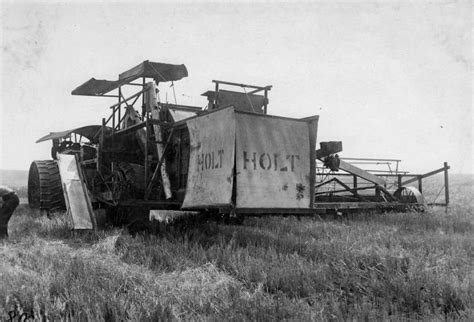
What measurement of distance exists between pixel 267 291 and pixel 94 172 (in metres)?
6.74

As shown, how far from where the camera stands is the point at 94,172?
9703 millimetres

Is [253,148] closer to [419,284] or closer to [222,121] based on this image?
[222,121]

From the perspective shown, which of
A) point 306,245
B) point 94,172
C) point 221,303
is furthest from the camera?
point 94,172

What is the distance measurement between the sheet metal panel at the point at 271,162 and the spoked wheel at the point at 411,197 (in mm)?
4681

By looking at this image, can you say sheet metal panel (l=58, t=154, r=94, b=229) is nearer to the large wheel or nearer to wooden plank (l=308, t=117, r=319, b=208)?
the large wheel

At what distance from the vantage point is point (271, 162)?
633 cm

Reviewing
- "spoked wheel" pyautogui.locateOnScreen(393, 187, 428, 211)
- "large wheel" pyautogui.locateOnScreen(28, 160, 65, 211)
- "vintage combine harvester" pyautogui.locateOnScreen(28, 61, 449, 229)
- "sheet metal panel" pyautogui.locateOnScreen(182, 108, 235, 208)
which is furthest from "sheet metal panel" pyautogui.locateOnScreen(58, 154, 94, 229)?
"spoked wheel" pyautogui.locateOnScreen(393, 187, 428, 211)

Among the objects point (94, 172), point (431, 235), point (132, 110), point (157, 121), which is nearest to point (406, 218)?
point (431, 235)

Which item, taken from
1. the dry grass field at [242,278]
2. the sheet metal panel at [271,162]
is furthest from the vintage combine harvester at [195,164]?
the dry grass field at [242,278]

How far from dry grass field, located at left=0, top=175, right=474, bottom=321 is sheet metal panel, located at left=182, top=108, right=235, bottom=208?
68 cm

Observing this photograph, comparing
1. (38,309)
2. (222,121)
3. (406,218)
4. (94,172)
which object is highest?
(222,121)

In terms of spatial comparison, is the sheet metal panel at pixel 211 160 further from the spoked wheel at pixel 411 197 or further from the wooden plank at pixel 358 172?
the spoked wheel at pixel 411 197

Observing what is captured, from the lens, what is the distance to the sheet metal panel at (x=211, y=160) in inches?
235

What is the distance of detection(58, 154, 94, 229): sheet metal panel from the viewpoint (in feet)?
25.5
